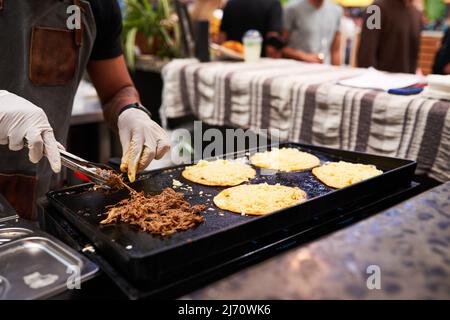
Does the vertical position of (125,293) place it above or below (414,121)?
below

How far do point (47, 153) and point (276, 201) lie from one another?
2.52 feet

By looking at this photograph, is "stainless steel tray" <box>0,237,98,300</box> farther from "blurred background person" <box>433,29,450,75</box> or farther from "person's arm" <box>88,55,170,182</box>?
"blurred background person" <box>433,29,450,75</box>

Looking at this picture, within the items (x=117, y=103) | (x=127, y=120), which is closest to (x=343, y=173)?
(x=127, y=120)

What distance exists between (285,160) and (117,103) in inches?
32.7

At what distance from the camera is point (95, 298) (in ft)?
Result: 2.82

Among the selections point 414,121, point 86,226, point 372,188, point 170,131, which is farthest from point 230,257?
point 170,131

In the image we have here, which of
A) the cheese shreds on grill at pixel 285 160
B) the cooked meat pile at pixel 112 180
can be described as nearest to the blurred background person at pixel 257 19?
the cheese shreds on grill at pixel 285 160

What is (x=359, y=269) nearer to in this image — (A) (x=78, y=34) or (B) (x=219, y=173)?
(B) (x=219, y=173)

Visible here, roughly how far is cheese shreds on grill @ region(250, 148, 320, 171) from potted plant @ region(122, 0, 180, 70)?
223 centimetres

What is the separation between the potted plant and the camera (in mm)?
3889

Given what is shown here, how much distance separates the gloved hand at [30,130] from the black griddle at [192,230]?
5.3 inches

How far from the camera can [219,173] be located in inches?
66.6

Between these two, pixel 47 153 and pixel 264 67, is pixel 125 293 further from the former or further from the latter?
pixel 264 67

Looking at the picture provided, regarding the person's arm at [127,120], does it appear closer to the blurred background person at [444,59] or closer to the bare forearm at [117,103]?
the bare forearm at [117,103]
